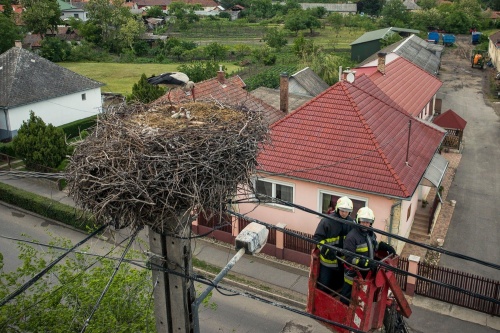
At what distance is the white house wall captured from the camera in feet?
90.9

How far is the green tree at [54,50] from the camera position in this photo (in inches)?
2141

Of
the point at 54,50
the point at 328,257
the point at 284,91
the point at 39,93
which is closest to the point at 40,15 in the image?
the point at 54,50

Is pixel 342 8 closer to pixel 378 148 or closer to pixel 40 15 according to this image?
pixel 40 15

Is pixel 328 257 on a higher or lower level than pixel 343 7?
lower

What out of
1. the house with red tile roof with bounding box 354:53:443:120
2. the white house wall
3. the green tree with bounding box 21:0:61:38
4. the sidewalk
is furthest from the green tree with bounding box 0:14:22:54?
the sidewalk

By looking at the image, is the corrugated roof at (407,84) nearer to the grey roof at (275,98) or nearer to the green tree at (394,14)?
the grey roof at (275,98)

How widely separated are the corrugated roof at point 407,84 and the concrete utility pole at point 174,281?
17.8 meters

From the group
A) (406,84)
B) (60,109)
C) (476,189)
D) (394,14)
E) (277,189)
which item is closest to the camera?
(277,189)

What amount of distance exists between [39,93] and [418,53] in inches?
999

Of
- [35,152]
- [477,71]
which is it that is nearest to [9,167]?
[35,152]

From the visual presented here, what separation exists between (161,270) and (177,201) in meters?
0.87

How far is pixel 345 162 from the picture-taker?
15.6 meters

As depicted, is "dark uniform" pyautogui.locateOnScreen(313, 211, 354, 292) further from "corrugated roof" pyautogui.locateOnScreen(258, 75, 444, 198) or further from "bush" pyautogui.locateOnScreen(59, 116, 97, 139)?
"bush" pyautogui.locateOnScreen(59, 116, 97, 139)

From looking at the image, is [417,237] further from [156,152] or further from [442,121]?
[156,152]
